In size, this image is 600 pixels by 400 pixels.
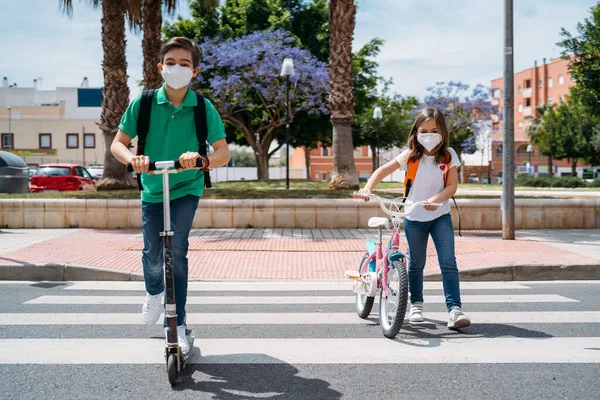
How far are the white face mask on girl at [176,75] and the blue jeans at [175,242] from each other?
70 centimetres

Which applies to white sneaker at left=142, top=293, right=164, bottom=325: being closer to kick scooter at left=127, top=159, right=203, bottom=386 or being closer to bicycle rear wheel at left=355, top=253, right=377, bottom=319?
kick scooter at left=127, top=159, right=203, bottom=386

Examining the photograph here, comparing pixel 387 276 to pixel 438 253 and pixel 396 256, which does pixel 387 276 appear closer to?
pixel 396 256

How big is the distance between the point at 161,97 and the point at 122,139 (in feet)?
1.22

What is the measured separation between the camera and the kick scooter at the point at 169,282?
378 cm

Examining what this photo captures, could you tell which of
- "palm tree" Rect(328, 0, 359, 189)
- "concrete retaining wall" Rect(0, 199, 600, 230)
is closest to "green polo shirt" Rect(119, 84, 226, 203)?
"concrete retaining wall" Rect(0, 199, 600, 230)

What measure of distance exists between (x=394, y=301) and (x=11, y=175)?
13.6m

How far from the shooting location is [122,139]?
431cm

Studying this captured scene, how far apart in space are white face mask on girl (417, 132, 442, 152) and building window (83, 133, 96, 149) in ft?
210

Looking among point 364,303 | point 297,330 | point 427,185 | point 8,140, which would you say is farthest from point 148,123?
point 8,140

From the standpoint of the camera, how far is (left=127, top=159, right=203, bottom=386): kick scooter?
12.4 feet

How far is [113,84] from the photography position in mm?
17250

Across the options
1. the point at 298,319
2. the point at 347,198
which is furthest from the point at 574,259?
the point at 347,198

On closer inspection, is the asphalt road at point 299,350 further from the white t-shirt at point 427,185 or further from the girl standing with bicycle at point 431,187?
the white t-shirt at point 427,185

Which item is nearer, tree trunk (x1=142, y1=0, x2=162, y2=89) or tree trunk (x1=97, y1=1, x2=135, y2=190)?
tree trunk (x1=97, y1=1, x2=135, y2=190)
